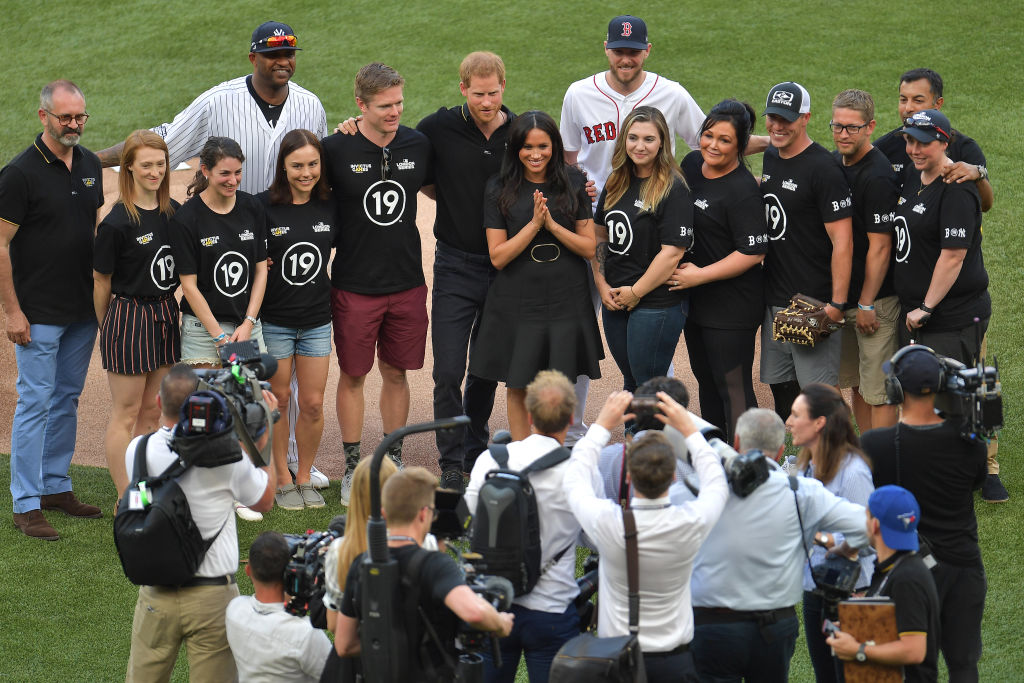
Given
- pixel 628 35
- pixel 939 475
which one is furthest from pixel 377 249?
pixel 939 475

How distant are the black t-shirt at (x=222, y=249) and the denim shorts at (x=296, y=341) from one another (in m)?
0.25

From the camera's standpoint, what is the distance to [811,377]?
6078mm

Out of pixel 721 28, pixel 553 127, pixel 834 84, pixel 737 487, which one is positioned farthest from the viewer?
pixel 721 28

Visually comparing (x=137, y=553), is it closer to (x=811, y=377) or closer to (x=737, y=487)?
(x=737, y=487)

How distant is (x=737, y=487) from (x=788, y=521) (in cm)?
21

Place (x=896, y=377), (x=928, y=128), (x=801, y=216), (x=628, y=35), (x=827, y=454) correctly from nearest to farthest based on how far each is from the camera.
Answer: (x=827, y=454) < (x=896, y=377) < (x=928, y=128) < (x=801, y=216) < (x=628, y=35)

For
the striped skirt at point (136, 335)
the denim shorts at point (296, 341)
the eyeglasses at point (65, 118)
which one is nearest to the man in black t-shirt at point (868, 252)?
the denim shorts at point (296, 341)

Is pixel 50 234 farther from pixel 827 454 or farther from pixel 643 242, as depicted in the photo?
pixel 827 454

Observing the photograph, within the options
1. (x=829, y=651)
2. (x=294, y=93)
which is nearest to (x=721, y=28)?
(x=294, y=93)

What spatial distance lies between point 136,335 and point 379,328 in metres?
1.28

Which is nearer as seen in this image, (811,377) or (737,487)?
(737,487)

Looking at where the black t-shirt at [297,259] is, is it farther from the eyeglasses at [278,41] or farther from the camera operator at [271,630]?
the camera operator at [271,630]

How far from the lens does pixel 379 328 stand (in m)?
6.54

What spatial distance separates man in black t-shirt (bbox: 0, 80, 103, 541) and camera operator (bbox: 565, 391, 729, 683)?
339 centimetres
